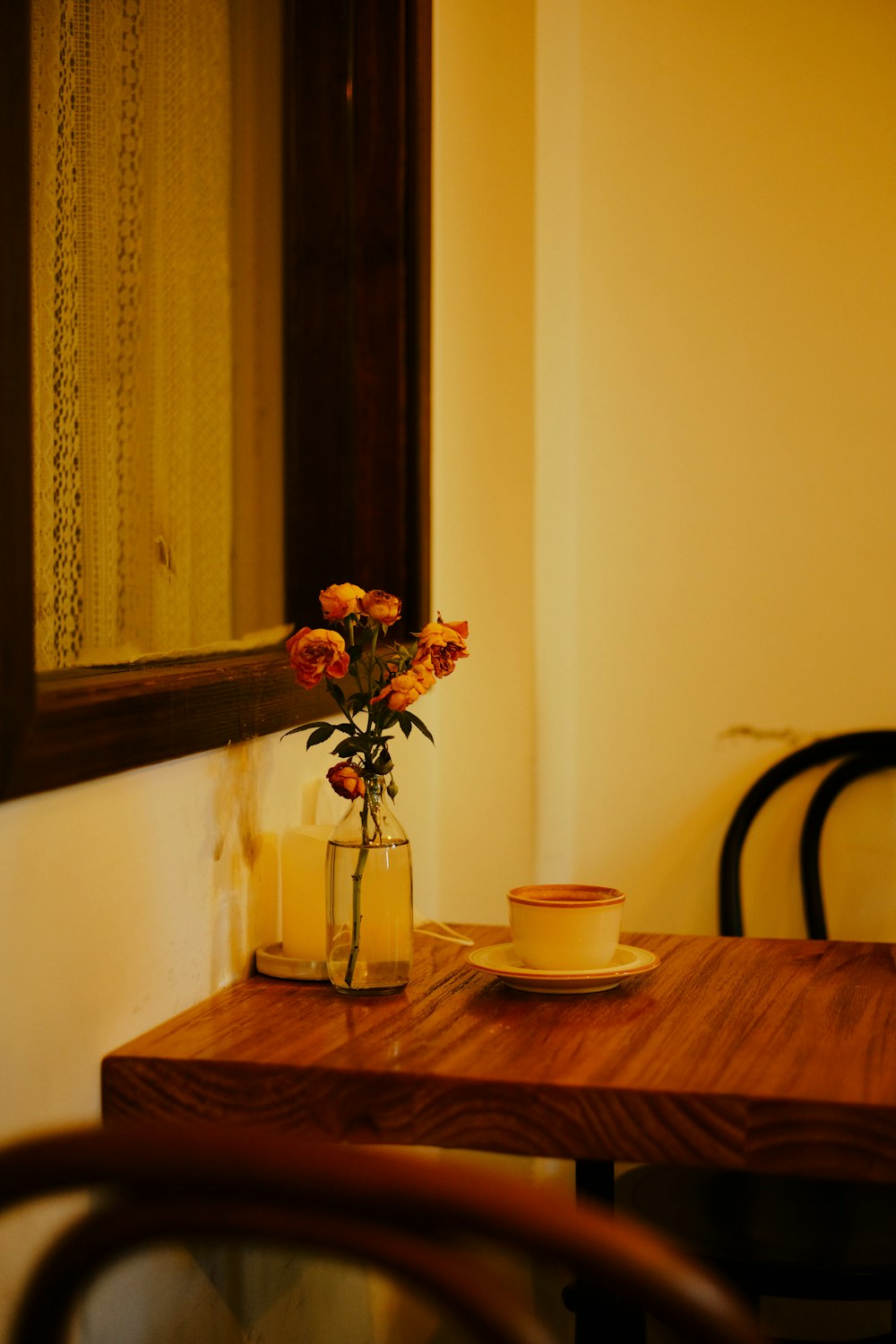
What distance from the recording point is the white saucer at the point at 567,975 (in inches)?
47.8

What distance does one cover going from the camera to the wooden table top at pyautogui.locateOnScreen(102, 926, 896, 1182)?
951 mm

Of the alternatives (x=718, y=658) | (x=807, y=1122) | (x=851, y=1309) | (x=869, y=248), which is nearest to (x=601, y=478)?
(x=718, y=658)

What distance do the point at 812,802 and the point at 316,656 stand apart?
109 centimetres

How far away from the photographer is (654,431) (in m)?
2.19

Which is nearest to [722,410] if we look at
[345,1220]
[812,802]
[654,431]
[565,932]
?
[654,431]

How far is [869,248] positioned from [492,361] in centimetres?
58

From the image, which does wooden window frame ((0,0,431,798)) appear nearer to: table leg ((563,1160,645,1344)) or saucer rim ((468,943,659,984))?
saucer rim ((468,943,659,984))

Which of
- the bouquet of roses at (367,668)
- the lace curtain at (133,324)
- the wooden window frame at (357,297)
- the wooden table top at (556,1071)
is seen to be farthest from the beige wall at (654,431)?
the wooden table top at (556,1071)

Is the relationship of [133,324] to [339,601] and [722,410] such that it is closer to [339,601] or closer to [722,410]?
[339,601]

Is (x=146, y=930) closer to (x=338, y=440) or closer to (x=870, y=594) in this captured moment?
(x=338, y=440)

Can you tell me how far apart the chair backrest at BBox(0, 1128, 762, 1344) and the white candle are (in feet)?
2.56

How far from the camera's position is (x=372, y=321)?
1.78m

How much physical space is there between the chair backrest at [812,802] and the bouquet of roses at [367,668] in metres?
0.93

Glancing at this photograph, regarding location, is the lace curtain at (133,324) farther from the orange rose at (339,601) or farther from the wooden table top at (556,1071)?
the wooden table top at (556,1071)
